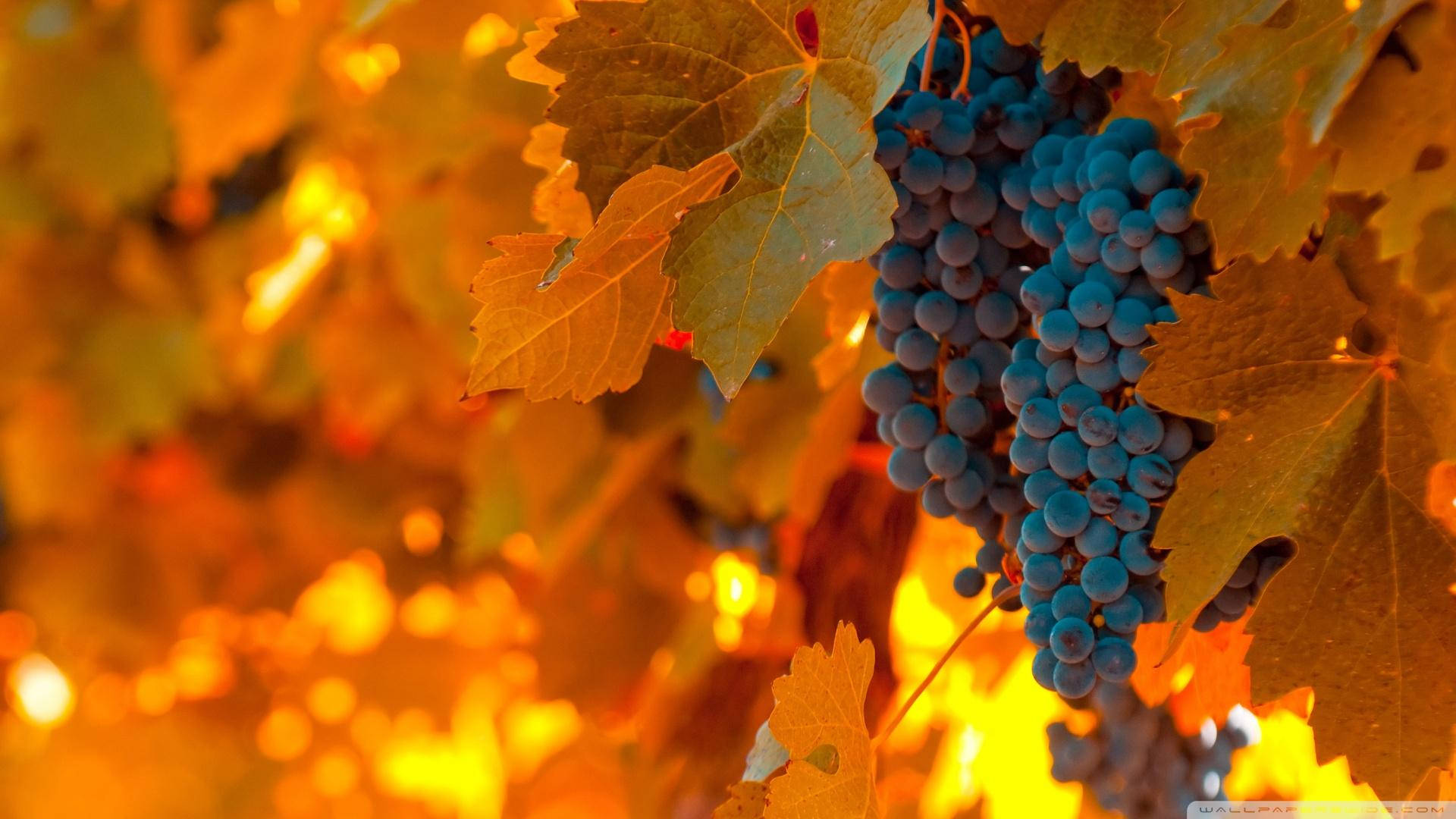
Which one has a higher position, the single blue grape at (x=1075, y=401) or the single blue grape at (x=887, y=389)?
the single blue grape at (x=1075, y=401)

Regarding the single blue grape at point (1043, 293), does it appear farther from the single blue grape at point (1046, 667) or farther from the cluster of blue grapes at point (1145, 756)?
the cluster of blue grapes at point (1145, 756)

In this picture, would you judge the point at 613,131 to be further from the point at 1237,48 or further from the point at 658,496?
the point at 658,496

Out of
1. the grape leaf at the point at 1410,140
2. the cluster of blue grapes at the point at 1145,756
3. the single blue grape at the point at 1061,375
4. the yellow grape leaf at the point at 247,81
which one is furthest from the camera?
the yellow grape leaf at the point at 247,81

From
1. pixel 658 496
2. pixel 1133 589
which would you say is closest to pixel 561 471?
pixel 658 496

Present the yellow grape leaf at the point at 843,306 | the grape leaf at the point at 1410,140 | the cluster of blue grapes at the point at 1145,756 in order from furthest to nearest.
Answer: the cluster of blue grapes at the point at 1145,756 < the yellow grape leaf at the point at 843,306 < the grape leaf at the point at 1410,140

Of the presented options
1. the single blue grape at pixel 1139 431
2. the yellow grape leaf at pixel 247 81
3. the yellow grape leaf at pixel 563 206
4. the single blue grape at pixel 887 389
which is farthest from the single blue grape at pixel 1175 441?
the yellow grape leaf at pixel 247 81

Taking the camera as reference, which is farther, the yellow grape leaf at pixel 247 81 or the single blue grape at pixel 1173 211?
the yellow grape leaf at pixel 247 81

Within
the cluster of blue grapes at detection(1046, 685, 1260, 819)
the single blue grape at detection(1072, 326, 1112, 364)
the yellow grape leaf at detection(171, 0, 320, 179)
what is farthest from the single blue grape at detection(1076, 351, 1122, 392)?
the yellow grape leaf at detection(171, 0, 320, 179)

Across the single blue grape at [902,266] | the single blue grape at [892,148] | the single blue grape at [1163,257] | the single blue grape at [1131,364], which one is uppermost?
the single blue grape at [1163,257]
